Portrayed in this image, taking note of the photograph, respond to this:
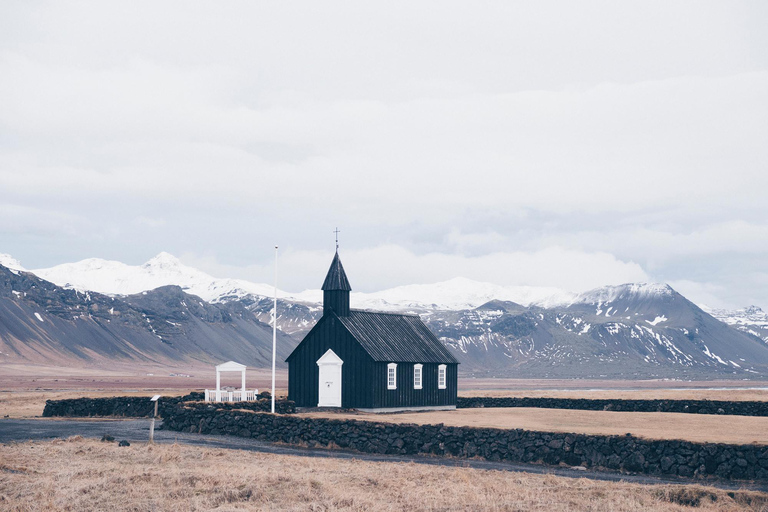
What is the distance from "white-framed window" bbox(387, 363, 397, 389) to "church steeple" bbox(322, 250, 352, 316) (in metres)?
4.68

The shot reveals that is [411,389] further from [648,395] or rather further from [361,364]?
[648,395]

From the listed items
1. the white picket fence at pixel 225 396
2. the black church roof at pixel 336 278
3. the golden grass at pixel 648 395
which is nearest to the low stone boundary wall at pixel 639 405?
the black church roof at pixel 336 278

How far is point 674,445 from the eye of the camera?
28.1 m

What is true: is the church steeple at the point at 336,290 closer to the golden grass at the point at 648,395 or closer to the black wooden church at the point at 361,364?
the black wooden church at the point at 361,364

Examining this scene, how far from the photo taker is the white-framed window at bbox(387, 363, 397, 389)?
5047 cm

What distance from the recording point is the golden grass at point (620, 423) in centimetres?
3312

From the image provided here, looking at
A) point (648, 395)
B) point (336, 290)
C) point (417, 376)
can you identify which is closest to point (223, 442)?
point (336, 290)

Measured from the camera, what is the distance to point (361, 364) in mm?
49969

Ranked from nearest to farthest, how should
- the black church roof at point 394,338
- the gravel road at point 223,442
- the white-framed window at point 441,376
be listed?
the gravel road at point 223,442 → the black church roof at point 394,338 → the white-framed window at point 441,376

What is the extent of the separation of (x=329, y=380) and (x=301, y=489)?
95.1 feet

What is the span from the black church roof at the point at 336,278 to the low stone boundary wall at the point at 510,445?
14.6 metres

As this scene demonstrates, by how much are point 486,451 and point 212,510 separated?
14393 millimetres

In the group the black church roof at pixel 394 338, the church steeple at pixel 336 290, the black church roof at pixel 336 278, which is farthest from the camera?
the black church roof at pixel 336 278

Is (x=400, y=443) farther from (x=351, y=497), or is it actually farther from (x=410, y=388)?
(x=410, y=388)
